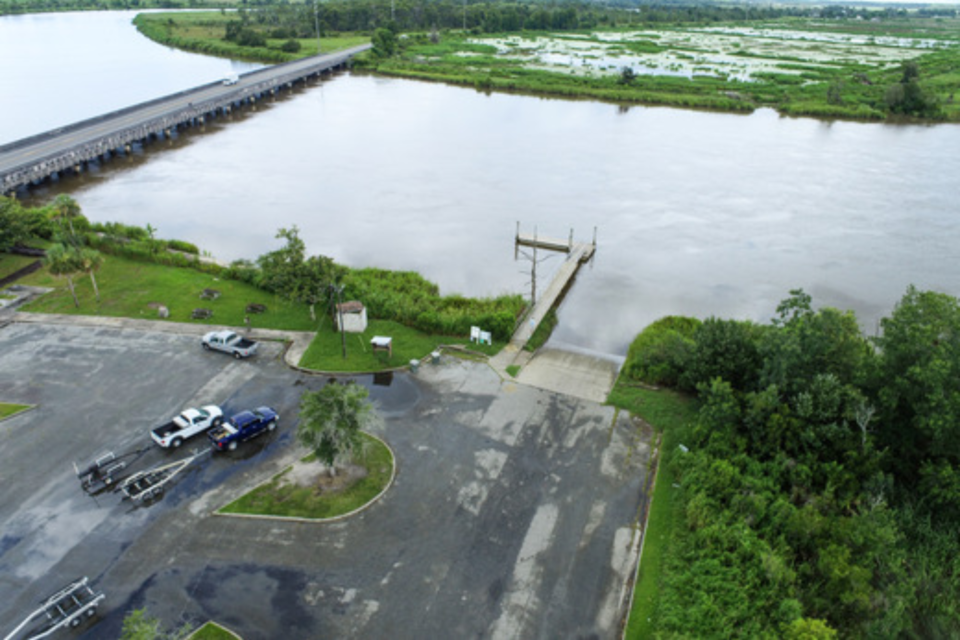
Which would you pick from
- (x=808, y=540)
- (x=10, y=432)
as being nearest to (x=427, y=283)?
(x=10, y=432)

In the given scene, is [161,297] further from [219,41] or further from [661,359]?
[219,41]

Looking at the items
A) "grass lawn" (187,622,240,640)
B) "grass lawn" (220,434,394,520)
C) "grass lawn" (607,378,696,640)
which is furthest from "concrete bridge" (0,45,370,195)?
"grass lawn" (607,378,696,640)

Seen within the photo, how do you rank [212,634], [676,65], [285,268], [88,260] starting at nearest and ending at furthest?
[212,634] → [285,268] → [88,260] → [676,65]

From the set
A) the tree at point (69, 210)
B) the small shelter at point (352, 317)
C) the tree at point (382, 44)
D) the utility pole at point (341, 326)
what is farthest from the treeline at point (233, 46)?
the utility pole at point (341, 326)

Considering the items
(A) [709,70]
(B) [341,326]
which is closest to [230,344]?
(B) [341,326]

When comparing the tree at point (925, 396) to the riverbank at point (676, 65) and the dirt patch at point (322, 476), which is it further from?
the riverbank at point (676, 65)

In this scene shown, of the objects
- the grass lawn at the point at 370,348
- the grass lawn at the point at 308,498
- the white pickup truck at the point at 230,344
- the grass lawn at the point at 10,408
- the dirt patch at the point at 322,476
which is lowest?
the grass lawn at the point at 308,498

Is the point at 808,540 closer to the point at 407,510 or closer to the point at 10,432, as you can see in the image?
the point at 407,510
